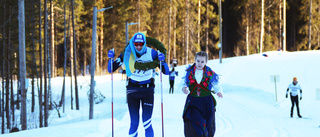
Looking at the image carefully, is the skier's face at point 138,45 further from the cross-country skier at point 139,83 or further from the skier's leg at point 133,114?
the skier's leg at point 133,114

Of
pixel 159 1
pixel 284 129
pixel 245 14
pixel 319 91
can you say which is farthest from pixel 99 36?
pixel 284 129

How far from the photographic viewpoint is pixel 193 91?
5012 millimetres

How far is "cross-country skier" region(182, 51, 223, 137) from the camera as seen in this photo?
4797mm

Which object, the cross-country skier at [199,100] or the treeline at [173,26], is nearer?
→ the cross-country skier at [199,100]

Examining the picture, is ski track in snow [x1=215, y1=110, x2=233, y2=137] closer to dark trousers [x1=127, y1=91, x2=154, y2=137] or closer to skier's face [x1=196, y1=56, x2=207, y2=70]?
dark trousers [x1=127, y1=91, x2=154, y2=137]

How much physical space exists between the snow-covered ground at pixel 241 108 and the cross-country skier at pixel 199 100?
393mm

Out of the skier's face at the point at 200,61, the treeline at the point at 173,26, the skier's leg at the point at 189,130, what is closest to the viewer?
the skier's leg at the point at 189,130

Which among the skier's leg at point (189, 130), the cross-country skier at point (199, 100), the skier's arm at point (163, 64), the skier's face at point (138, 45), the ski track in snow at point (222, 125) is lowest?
the ski track in snow at point (222, 125)

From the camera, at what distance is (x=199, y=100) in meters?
4.94

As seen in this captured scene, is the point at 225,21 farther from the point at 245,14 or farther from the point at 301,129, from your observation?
the point at 301,129

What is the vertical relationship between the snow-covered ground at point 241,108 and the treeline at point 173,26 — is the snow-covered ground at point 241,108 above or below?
below

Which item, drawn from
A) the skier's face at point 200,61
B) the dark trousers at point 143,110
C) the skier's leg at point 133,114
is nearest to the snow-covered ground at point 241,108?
the skier's face at point 200,61

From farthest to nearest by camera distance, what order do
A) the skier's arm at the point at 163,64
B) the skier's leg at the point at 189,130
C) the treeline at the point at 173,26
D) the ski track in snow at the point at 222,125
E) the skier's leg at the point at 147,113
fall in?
the treeline at the point at 173,26, the ski track in snow at the point at 222,125, the skier's arm at the point at 163,64, the skier's leg at the point at 147,113, the skier's leg at the point at 189,130

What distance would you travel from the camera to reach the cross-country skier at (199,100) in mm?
4797
